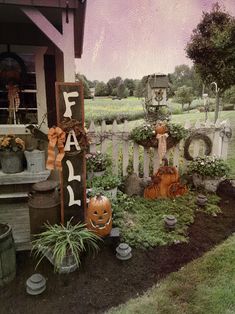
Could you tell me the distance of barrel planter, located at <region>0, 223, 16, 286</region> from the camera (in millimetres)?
2539

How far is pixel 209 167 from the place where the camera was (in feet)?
16.4

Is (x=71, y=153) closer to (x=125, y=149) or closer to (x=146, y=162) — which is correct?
(x=125, y=149)

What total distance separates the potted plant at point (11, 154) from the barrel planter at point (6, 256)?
125 cm

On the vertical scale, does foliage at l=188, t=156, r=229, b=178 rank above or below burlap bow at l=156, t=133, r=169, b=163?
below

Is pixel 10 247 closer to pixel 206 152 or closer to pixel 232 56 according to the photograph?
pixel 206 152

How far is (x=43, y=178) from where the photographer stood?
384 cm

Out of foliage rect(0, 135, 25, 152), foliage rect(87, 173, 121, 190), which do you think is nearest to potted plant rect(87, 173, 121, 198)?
foliage rect(87, 173, 121, 190)

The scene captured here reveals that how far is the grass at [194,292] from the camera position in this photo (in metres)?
2.35

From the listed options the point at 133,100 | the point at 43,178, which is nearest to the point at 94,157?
the point at 43,178

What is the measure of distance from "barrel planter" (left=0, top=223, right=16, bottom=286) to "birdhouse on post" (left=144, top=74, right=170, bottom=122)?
4.04 m

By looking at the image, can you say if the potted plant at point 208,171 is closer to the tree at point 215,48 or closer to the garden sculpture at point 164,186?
the garden sculpture at point 164,186

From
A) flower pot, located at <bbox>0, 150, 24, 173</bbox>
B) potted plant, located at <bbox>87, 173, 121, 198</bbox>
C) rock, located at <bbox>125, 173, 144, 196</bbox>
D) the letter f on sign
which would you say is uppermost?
the letter f on sign

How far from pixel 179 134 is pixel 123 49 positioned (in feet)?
62.8

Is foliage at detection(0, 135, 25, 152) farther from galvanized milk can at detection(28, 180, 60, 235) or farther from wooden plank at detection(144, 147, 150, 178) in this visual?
wooden plank at detection(144, 147, 150, 178)
